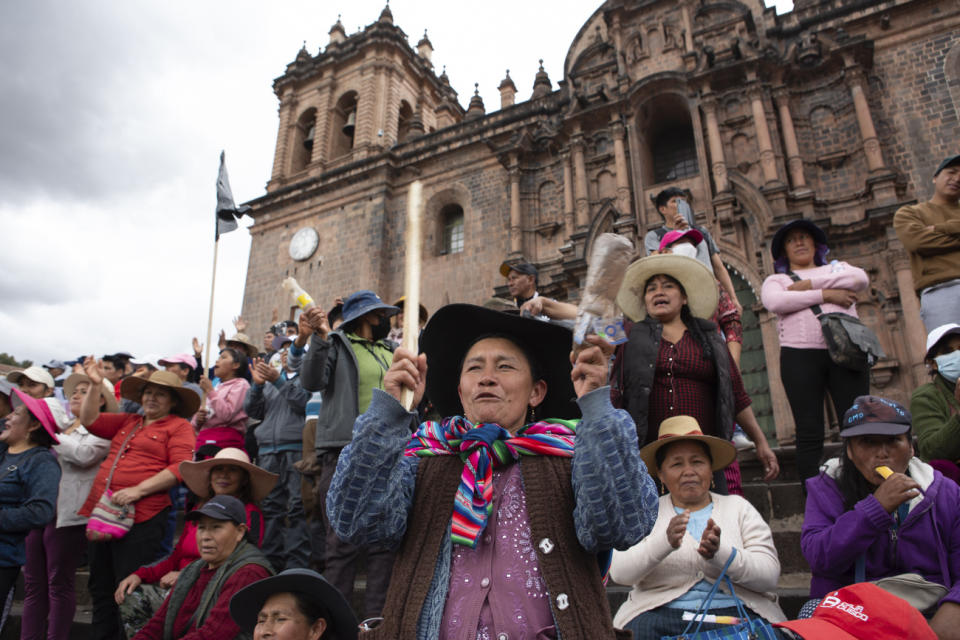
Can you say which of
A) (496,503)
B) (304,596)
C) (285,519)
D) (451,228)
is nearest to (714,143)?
(451,228)

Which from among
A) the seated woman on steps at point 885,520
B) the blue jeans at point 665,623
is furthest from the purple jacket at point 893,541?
the blue jeans at point 665,623

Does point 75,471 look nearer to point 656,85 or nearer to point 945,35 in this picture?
point 656,85

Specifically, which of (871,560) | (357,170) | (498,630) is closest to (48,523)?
(498,630)

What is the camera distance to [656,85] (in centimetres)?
1404

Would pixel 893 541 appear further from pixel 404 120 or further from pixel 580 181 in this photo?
pixel 404 120

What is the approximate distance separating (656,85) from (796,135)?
330cm

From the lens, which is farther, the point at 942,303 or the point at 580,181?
the point at 580,181

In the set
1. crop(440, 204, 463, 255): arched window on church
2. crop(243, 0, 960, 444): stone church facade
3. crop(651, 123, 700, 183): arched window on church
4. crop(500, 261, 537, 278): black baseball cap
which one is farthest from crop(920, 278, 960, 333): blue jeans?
crop(440, 204, 463, 255): arched window on church

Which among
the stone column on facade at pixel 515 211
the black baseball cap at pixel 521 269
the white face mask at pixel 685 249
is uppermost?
the stone column on facade at pixel 515 211

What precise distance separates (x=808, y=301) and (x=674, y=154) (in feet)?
37.9

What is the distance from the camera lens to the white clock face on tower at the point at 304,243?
1923cm

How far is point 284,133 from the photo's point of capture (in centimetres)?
2258

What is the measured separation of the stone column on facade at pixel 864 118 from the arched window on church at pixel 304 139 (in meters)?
16.9

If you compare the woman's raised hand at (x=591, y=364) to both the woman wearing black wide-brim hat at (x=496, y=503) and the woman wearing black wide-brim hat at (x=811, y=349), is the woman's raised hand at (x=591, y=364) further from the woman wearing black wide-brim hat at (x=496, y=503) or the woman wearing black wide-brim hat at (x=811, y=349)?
the woman wearing black wide-brim hat at (x=811, y=349)
